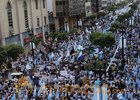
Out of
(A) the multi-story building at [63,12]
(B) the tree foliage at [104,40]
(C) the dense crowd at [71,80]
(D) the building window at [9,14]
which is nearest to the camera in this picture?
(C) the dense crowd at [71,80]

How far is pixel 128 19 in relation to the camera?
227 ft

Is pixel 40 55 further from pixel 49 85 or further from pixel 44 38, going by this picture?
pixel 44 38

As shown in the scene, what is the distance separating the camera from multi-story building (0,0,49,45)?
41.8m

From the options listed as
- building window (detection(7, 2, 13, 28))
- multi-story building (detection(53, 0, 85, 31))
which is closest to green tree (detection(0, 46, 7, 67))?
building window (detection(7, 2, 13, 28))

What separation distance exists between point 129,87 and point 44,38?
33123 mm

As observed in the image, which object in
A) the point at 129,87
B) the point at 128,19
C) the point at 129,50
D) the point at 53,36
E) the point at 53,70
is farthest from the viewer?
the point at 128,19

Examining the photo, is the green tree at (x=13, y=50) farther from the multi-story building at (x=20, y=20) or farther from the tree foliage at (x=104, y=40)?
the tree foliage at (x=104, y=40)

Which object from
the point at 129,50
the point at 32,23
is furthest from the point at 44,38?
the point at 129,50

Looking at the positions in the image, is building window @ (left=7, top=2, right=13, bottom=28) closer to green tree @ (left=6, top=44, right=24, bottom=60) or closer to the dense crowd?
the dense crowd

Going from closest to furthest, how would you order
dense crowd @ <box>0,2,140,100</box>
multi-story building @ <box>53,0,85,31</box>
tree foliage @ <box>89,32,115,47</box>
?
dense crowd @ <box>0,2,140,100</box> → tree foliage @ <box>89,32,115,47</box> → multi-story building @ <box>53,0,85,31</box>

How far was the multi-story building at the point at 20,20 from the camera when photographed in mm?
41750

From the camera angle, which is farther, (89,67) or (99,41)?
(99,41)

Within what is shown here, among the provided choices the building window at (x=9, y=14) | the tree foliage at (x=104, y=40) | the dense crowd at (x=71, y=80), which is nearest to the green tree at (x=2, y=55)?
the dense crowd at (x=71, y=80)

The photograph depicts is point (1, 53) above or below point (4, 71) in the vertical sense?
above
